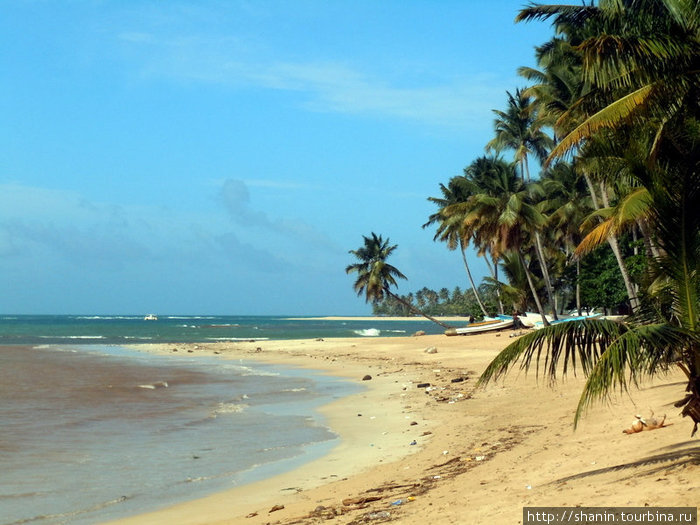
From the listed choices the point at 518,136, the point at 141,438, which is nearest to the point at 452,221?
the point at 518,136

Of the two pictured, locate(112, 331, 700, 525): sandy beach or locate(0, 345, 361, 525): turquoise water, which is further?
locate(0, 345, 361, 525): turquoise water

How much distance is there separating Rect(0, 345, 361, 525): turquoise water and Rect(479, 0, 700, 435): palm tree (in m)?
4.92

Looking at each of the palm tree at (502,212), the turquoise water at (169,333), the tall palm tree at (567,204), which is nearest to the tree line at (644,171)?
the palm tree at (502,212)

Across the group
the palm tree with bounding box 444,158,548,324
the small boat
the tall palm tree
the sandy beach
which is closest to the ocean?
the sandy beach

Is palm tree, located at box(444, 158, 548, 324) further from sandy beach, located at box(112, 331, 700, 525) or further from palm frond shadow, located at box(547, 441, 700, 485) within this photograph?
palm frond shadow, located at box(547, 441, 700, 485)

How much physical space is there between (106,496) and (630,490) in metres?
6.39

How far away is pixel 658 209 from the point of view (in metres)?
7.23

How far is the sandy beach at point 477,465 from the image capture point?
7.03 m

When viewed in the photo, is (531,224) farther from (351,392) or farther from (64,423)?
(64,423)

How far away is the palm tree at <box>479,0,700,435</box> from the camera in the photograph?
21.4ft

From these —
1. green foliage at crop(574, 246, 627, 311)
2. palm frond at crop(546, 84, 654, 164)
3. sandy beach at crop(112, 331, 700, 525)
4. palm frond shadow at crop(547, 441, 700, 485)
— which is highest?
palm frond at crop(546, 84, 654, 164)

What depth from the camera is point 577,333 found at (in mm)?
6938

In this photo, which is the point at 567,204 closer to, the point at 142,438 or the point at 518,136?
the point at 518,136

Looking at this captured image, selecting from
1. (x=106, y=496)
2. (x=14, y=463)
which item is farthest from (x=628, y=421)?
(x=14, y=463)
